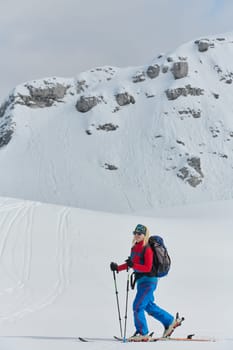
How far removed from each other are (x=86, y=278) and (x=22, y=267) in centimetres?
212

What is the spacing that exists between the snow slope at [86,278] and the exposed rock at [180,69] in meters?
90.4

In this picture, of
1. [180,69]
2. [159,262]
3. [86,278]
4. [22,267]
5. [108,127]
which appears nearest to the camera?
[159,262]

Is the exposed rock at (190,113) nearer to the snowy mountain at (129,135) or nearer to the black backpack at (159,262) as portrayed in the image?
the snowy mountain at (129,135)

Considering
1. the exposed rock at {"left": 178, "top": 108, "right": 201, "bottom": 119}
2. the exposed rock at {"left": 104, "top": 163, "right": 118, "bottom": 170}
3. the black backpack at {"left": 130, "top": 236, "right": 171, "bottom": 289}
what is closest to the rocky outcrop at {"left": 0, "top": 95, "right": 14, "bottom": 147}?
the exposed rock at {"left": 104, "top": 163, "right": 118, "bottom": 170}

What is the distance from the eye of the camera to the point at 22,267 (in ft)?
51.4

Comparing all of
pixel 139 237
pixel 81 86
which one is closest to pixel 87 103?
pixel 81 86

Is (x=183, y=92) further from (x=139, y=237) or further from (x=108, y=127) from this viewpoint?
(x=139, y=237)

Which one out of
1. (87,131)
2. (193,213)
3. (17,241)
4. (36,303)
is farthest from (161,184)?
(36,303)

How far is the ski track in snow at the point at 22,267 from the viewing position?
1198 cm

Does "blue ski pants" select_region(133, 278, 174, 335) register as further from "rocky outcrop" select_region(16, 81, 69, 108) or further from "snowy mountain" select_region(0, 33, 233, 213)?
"rocky outcrop" select_region(16, 81, 69, 108)

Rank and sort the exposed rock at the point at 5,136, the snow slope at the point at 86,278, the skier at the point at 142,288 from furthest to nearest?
the exposed rock at the point at 5,136
the snow slope at the point at 86,278
the skier at the point at 142,288

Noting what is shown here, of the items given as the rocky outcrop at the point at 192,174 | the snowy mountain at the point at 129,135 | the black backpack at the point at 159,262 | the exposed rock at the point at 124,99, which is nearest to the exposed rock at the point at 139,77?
the snowy mountain at the point at 129,135

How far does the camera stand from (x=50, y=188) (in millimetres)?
89062

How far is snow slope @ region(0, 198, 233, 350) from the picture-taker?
9508 mm
